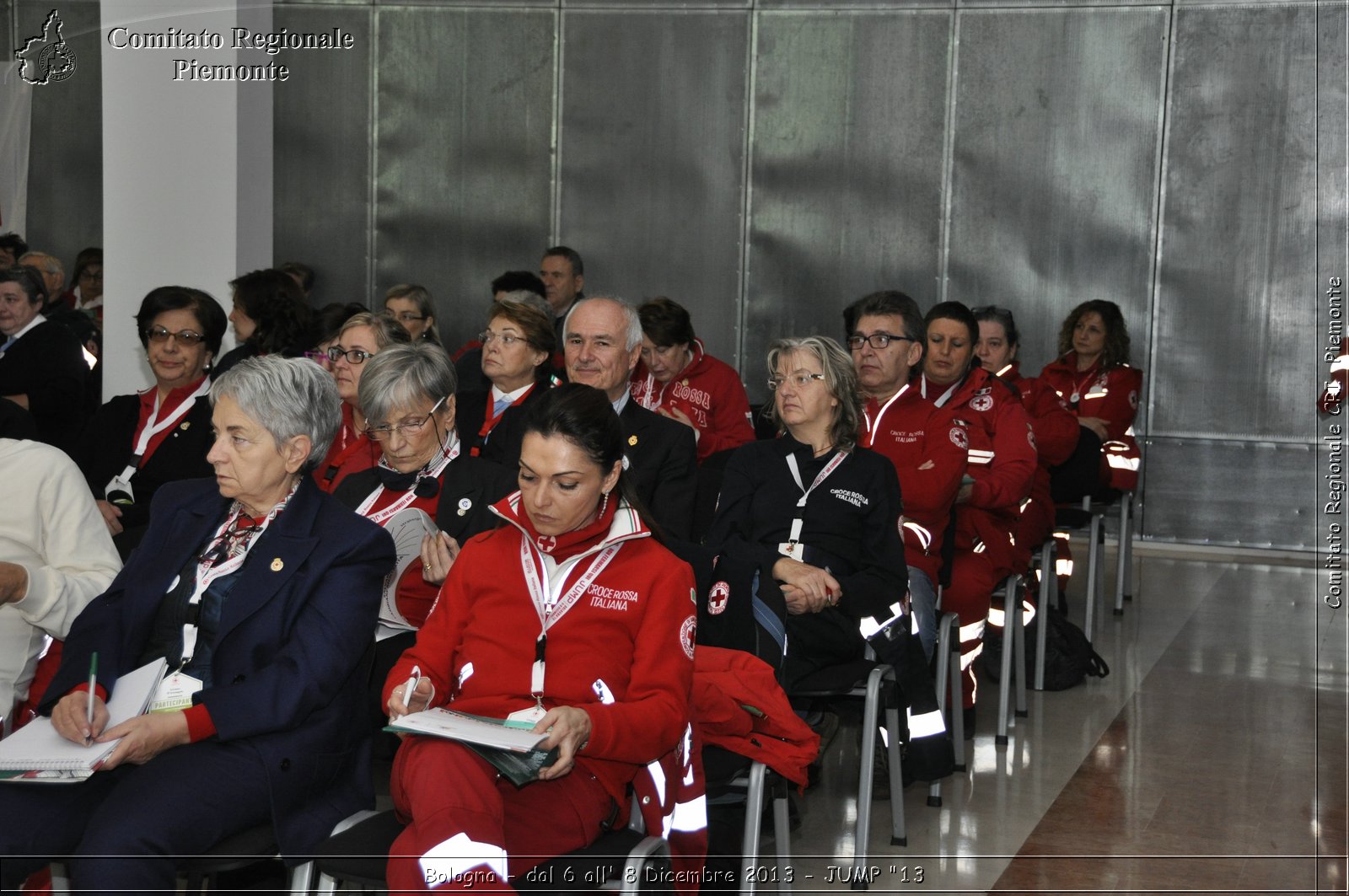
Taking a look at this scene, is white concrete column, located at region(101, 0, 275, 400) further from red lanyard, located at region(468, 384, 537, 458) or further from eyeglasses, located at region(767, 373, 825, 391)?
eyeglasses, located at region(767, 373, 825, 391)

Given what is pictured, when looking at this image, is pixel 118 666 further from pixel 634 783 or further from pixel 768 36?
pixel 768 36

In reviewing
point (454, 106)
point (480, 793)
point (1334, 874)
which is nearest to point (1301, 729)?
point (1334, 874)

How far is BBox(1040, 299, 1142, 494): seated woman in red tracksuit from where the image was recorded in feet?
24.6

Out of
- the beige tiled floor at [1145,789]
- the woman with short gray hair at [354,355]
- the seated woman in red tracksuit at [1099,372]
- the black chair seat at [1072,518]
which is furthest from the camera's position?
the seated woman in red tracksuit at [1099,372]

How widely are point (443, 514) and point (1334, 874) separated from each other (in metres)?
2.69

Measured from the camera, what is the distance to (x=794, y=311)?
895cm

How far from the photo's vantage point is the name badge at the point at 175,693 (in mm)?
2553

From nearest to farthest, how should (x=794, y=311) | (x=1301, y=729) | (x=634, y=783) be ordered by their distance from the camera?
(x=634, y=783) → (x=1301, y=729) → (x=794, y=311)

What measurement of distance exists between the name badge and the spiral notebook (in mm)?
14

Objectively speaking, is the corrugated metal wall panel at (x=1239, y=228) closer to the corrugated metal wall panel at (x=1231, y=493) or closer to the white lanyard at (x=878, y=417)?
the corrugated metal wall panel at (x=1231, y=493)

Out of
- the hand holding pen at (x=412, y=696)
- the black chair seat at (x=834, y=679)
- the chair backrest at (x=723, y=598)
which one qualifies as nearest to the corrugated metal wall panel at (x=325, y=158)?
the black chair seat at (x=834, y=679)

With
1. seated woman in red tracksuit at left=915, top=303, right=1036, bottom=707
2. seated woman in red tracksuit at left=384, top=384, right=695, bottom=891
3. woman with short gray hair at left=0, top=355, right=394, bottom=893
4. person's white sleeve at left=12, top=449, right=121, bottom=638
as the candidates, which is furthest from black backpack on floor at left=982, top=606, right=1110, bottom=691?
person's white sleeve at left=12, top=449, right=121, bottom=638

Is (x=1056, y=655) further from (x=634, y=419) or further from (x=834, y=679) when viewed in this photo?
(x=634, y=419)

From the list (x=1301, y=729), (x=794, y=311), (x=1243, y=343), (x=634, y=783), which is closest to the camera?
(x=634, y=783)
